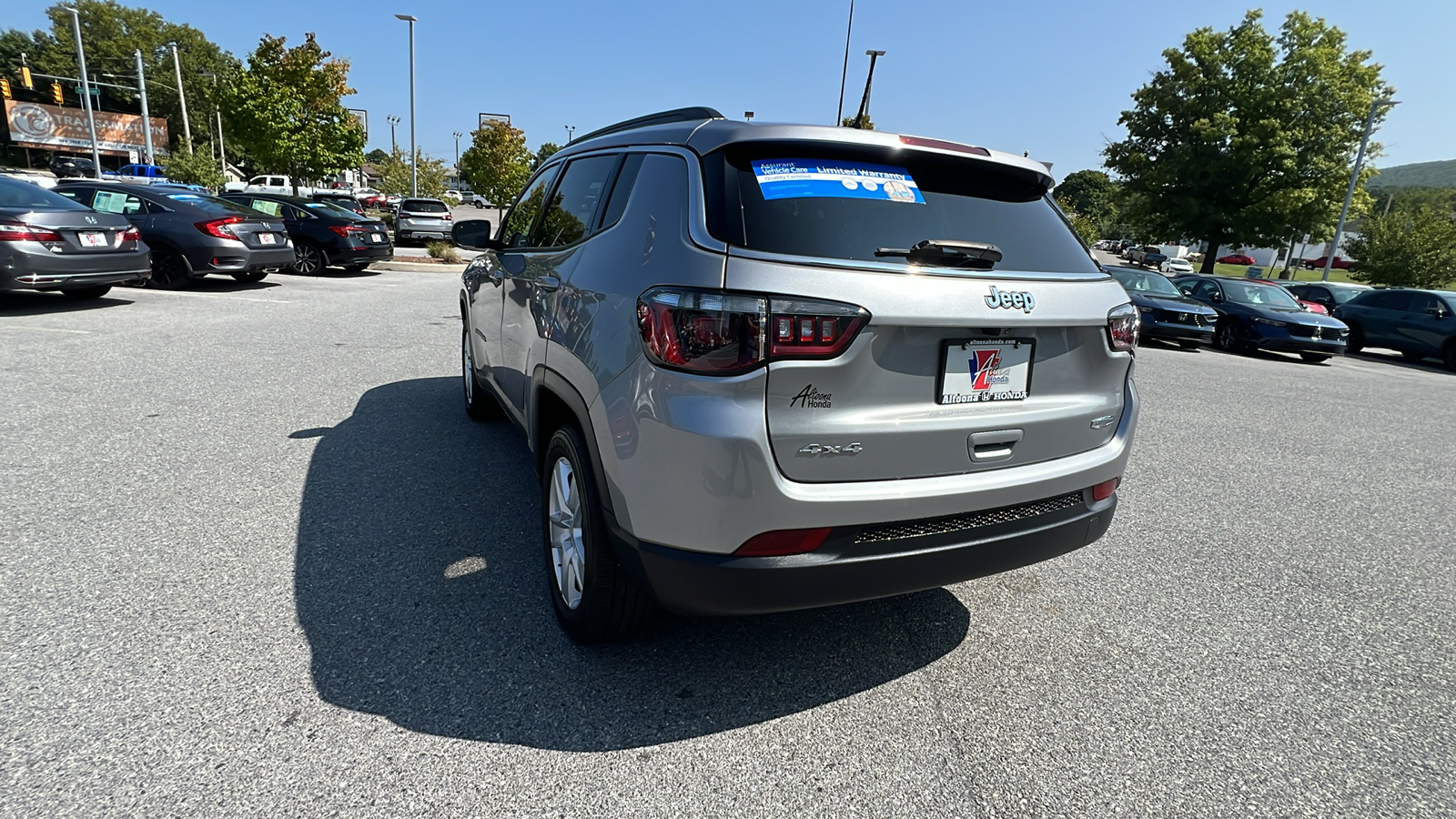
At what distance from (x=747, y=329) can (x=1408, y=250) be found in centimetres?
3608

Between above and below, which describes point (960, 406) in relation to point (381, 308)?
above

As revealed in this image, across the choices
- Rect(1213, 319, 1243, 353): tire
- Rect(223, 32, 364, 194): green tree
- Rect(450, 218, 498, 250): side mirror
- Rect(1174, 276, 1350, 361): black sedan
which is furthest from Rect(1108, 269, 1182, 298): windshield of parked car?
Rect(223, 32, 364, 194): green tree

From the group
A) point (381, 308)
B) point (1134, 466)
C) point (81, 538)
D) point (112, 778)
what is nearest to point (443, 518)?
point (81, 538)

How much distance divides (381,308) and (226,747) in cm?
1000

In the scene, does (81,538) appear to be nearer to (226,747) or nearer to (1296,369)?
(226,747)

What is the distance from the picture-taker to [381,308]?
11125 mm

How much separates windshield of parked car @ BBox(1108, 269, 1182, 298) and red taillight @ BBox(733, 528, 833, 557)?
15.1m

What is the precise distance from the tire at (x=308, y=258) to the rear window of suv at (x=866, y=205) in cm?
1523

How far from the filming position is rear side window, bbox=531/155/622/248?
2.99 meters

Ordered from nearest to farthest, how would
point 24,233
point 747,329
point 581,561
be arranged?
point 747,329 → point 581,561 → point 24,233

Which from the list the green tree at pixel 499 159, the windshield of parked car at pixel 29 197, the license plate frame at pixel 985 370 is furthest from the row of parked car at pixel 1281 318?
the green tree at pixel 499 159

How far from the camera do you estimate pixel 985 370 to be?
2277 millimetres

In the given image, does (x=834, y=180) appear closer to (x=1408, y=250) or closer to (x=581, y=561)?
(x=581, y=561)

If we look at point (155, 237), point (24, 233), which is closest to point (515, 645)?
point (24, 233)
